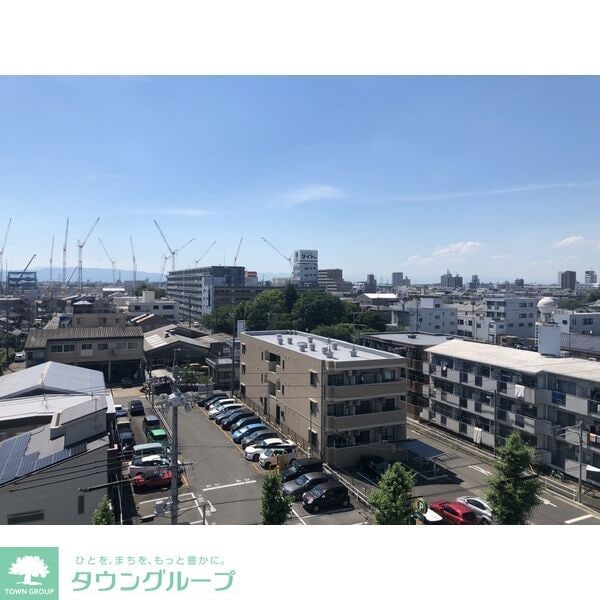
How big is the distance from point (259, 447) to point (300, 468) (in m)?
1.29

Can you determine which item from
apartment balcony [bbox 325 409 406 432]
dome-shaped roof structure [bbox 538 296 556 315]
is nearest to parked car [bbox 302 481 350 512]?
apartment balcony [bbox 325 409 406 432]

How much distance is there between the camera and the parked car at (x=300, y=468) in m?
8.73

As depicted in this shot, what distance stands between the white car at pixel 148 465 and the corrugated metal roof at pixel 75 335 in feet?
30.0

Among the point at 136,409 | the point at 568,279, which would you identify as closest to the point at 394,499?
the point at 136,409

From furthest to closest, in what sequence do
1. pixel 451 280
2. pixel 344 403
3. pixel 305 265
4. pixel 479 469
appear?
pixel 451 280, pixel 305 265, pixel 344 403, pixel 479 469

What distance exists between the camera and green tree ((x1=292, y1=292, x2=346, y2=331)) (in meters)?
25.8

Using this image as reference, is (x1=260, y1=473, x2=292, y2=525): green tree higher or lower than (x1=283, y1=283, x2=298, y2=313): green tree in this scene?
lower

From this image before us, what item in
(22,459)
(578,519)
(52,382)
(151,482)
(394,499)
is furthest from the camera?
(52,382)

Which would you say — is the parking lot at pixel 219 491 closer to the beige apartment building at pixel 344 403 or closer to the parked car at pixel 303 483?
the parked car at pixel 303 483

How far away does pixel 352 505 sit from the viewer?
7820 millimetres

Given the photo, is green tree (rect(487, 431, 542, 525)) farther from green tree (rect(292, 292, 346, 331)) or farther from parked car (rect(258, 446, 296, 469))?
green tree (rect(292, 292, 346, 331))

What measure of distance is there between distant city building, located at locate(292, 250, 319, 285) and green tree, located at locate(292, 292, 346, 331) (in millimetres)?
33008

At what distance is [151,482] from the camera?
328 inches

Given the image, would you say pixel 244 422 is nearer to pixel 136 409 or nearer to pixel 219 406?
pixel 219 406
